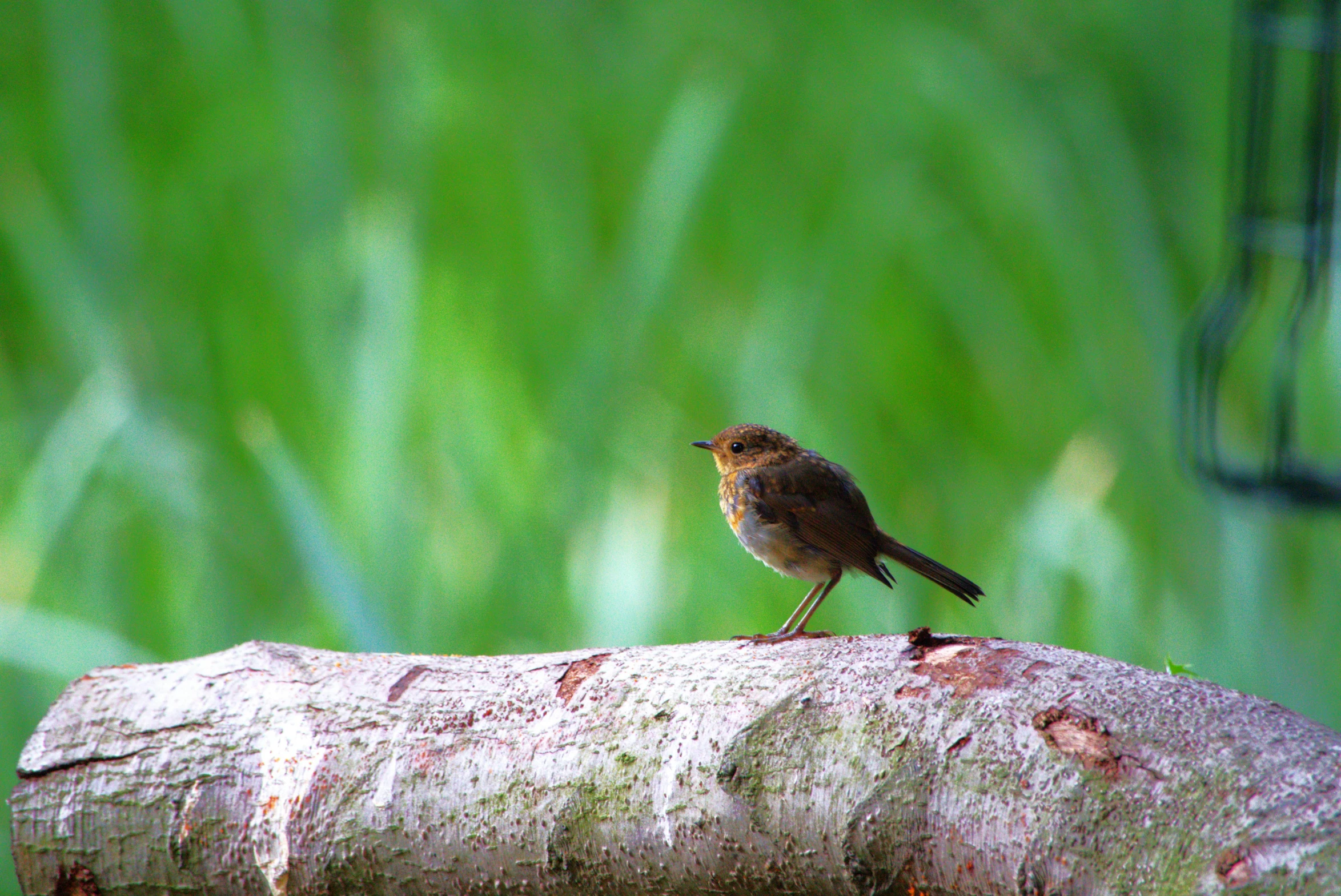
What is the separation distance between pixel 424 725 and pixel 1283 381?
1.67 metres

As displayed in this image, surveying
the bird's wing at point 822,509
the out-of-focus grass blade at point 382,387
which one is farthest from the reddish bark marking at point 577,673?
the out-of-focus grass blade at point 382,387

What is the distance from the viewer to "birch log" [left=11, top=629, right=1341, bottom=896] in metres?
0.82

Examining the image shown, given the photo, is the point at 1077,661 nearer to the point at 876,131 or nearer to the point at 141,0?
the point at 876,131

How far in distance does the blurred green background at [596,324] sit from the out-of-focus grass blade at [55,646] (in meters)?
0.01

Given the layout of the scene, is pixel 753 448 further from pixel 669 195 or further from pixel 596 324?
pixel 669 195

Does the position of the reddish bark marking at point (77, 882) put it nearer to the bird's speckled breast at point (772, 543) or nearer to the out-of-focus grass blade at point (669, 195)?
the bird's speckled breast at point (772, 543)

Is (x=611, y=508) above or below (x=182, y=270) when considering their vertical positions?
below

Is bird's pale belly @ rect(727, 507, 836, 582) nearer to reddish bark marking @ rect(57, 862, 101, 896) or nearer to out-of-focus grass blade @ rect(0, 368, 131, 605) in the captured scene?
reddish bark marking @ rect(57, 862, 101, 896)

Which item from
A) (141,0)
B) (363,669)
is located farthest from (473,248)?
(363,669)

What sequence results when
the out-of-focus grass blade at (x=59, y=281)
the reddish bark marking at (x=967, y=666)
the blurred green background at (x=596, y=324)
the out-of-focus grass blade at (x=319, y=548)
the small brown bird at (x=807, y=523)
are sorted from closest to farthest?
the reddish bark marking at (x=967, y=666)
the small brown bird at (x=807, y=523)
the out-of-focus grass blade at (x=319, y=548)
the blurred green background at (x=596, y=324)
the out-of-focus grass blade at (x=59, y=281)

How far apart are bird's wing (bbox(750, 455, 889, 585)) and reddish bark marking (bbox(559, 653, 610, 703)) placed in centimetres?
52

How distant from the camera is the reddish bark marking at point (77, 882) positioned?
47.4 inches

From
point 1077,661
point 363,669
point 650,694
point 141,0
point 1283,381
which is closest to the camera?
point 1077,661

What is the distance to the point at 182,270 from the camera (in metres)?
3.76
